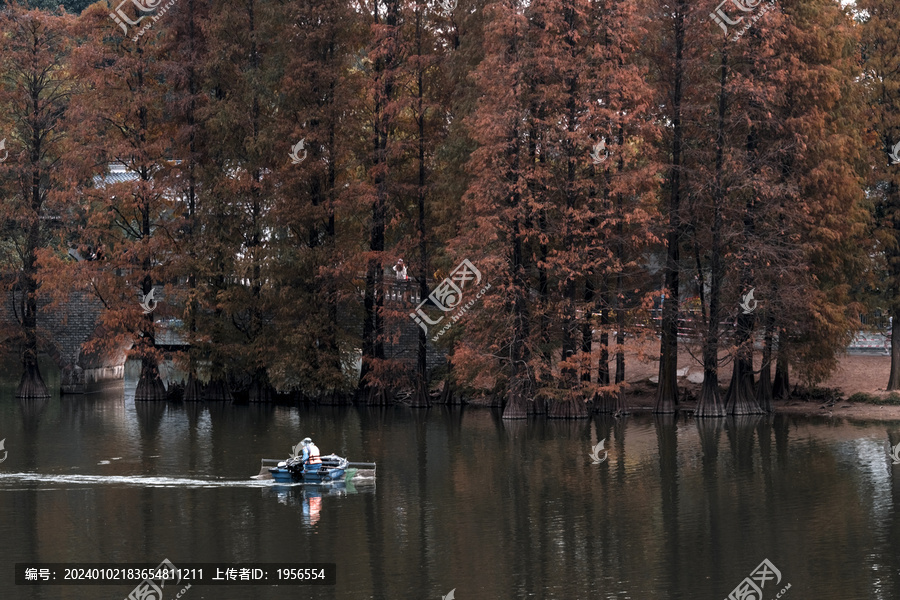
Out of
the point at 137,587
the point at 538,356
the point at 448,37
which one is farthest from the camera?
the point at 448,37

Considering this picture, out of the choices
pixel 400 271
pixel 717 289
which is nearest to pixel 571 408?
pixel 717 289

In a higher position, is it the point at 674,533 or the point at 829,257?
the point at 829,257

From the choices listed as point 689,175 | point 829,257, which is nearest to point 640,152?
point 689,175

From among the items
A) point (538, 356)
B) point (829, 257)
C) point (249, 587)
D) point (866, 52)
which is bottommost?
point (249, 587)

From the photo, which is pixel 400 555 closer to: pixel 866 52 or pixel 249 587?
pixel 249 587

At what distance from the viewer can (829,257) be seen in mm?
46688

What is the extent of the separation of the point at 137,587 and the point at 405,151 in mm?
31779

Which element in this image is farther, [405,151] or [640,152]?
[405,151]
